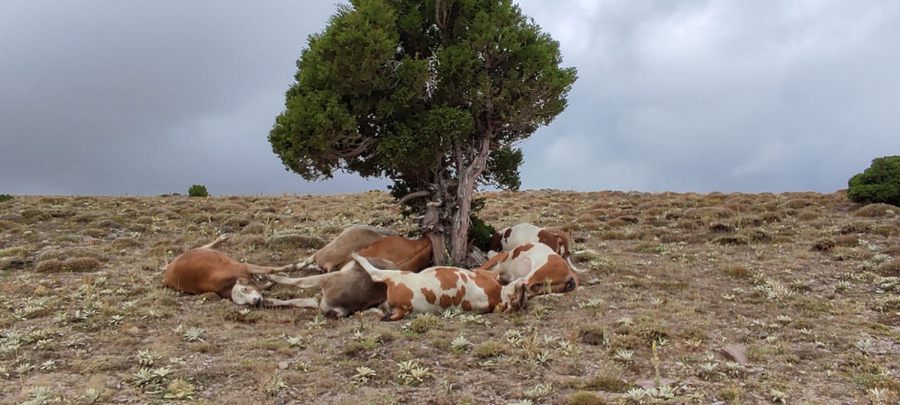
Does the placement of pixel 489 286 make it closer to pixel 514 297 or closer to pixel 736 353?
pixel 514 297

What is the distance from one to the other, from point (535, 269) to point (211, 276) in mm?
6864

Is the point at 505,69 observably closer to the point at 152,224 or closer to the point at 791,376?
the point at 791,376

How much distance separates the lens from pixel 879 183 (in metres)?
27.8

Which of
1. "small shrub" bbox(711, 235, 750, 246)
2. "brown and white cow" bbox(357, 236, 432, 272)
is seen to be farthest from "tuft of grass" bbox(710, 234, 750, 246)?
"brown and white cow" bbox(357, 236, 432, 272)

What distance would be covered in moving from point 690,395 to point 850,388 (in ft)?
7.52

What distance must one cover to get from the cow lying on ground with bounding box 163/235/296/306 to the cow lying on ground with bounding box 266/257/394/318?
4.88 feet

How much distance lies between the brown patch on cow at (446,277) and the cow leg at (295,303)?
94.9 inches

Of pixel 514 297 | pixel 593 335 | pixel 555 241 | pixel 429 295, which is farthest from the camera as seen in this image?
pixel 555 241

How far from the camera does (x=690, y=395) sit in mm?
7141

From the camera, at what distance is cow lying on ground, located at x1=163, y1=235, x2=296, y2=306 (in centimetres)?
1235

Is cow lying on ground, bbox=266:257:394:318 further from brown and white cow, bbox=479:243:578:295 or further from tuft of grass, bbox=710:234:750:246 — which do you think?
tuft of grass, bbox=710:234:750:246

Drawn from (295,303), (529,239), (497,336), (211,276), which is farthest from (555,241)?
(211,276)

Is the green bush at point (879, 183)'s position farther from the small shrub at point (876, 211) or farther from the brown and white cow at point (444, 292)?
the brown and white cow at point (444, 292)

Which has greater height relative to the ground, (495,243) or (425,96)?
(425,96)
